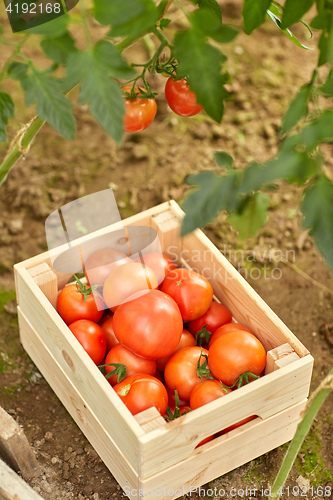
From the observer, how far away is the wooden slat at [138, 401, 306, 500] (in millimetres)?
1359

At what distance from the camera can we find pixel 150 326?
1421 millimetres

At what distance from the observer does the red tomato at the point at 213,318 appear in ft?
5.37

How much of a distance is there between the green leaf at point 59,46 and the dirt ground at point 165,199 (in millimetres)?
1168

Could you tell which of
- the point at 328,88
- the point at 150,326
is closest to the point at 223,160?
the point at 328,88

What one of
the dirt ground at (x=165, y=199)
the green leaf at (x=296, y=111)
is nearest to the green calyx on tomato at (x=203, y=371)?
the dirt ground at (x=165, y=199)

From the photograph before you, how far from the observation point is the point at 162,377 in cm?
161

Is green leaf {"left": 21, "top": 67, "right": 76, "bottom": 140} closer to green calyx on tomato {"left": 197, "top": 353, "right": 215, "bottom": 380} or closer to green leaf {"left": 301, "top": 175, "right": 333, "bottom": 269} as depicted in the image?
green leaf {"left": 301, "top": 175, "right": 333, "bottom": 269}

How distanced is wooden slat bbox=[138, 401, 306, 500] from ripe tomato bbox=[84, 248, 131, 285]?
563mm

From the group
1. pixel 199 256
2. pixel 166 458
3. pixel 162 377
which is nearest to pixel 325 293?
pixel 199 256

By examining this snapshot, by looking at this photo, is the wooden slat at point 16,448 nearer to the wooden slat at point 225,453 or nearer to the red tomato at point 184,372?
the wooden slat at point 225,453

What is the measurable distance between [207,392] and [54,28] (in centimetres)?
92

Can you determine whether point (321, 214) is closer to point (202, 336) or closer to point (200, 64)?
point (200, 64)

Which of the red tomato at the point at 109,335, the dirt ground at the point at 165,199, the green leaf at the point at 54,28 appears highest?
the green leaf at the point at 54,28

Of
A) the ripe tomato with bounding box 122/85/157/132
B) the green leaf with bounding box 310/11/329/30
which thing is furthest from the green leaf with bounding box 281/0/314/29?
the ripe tomato with bounding box 122/85/157/132
